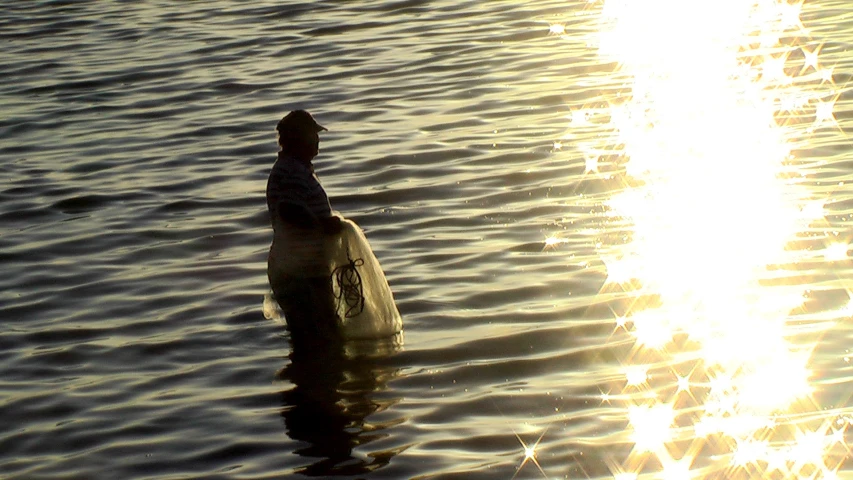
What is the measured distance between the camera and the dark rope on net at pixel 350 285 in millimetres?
8414

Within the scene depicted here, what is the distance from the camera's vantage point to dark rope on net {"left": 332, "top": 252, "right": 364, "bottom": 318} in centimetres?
841

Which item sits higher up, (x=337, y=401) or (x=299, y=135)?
(x=299, y=135)

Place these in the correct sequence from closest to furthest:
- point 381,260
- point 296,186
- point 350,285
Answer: point 296,186 → point 350,285 → point 381,260

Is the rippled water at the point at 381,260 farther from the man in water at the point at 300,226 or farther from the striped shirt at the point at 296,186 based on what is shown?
the striped shirt at the point at 296,186

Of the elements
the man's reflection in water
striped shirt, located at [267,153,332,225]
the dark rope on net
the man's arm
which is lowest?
the man's reflection in water

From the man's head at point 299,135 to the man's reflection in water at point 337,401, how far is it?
1.21m

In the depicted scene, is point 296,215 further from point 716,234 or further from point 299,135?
point 716,234

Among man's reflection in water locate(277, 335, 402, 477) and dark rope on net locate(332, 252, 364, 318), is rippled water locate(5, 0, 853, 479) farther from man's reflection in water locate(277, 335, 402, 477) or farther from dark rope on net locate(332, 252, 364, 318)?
dark rope on net locate(332, 252, 364, 318)

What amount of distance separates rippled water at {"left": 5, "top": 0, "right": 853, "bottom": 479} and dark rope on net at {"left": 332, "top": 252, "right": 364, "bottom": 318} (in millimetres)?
315

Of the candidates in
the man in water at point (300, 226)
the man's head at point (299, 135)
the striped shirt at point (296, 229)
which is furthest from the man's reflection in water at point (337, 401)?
the man's head at point (299, 135)

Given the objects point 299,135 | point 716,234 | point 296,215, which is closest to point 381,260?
point 716,234

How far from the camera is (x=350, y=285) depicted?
8.45m

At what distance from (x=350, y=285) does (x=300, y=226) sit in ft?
1.57

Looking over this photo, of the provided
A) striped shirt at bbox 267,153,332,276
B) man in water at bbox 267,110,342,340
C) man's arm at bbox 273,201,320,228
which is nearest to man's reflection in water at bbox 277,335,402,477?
man in water at bbox 267,110,342,340
